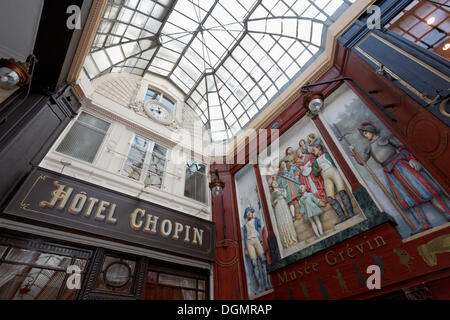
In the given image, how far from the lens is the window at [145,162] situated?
6352 mm

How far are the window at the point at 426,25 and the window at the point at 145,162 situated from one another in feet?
23.0

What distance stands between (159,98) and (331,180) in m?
7.91

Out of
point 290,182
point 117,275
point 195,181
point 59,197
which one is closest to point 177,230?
point 117,275

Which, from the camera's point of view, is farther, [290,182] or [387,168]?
[290,182]

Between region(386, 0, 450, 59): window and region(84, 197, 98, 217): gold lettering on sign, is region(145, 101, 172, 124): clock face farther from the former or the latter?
region(386, 0, 450, 59): window

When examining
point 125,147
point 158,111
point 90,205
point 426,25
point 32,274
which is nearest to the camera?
point 32,274

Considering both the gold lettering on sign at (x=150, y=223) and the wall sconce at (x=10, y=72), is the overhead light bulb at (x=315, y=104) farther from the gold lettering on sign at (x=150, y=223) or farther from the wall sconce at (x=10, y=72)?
the wall sconce at (x=10, y=72)

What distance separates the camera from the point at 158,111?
8.83m

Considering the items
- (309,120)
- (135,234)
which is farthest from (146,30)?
(135,234)

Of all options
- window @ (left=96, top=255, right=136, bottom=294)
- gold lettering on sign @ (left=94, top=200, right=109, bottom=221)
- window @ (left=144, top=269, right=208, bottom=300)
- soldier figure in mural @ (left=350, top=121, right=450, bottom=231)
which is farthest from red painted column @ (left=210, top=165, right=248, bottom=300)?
soldier figure in mural @ (left=350, top=121, right=450, bottom=231)

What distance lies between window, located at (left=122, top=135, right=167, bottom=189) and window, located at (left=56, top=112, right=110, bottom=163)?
929 millimetres

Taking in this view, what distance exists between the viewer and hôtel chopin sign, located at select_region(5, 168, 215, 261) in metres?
4.15

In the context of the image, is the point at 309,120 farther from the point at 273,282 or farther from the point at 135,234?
the point at 135,234

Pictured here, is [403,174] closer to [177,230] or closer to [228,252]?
[228,252]
